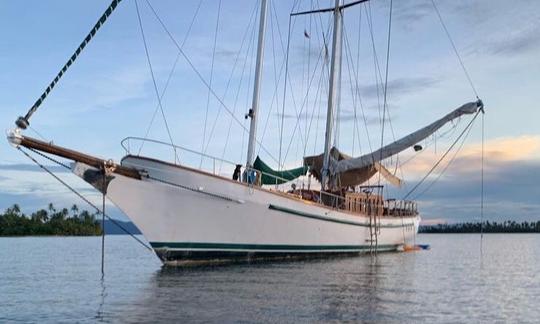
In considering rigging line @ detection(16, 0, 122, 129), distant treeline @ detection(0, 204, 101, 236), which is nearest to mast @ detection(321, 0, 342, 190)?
rigging line @ detection(16, 0, 122, 129)

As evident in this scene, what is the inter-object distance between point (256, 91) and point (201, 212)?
6.98 m

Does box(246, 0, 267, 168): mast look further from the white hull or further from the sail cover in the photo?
the sail cover

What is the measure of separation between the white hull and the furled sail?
10.3 metres

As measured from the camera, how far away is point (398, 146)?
38188mm

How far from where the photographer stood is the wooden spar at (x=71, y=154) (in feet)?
66.2

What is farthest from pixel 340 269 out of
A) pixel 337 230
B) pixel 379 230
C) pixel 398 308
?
pixel 379 230

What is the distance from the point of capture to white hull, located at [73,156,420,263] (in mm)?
24531

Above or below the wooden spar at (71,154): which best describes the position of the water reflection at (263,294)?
below

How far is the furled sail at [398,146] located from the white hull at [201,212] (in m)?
10.3

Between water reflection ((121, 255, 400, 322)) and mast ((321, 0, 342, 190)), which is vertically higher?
mast ((321, 0, 342, 190))

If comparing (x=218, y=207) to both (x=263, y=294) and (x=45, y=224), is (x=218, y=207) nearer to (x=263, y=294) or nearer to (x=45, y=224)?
(x=263, y=294)

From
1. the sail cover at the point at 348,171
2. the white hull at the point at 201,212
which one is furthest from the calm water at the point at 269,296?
the sail cover at the point at 348,171

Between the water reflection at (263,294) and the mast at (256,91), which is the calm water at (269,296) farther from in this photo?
the mast at (256,91)

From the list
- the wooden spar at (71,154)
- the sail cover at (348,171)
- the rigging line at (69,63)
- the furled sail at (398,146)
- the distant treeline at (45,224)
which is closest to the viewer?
the rigging line at (69,63)
